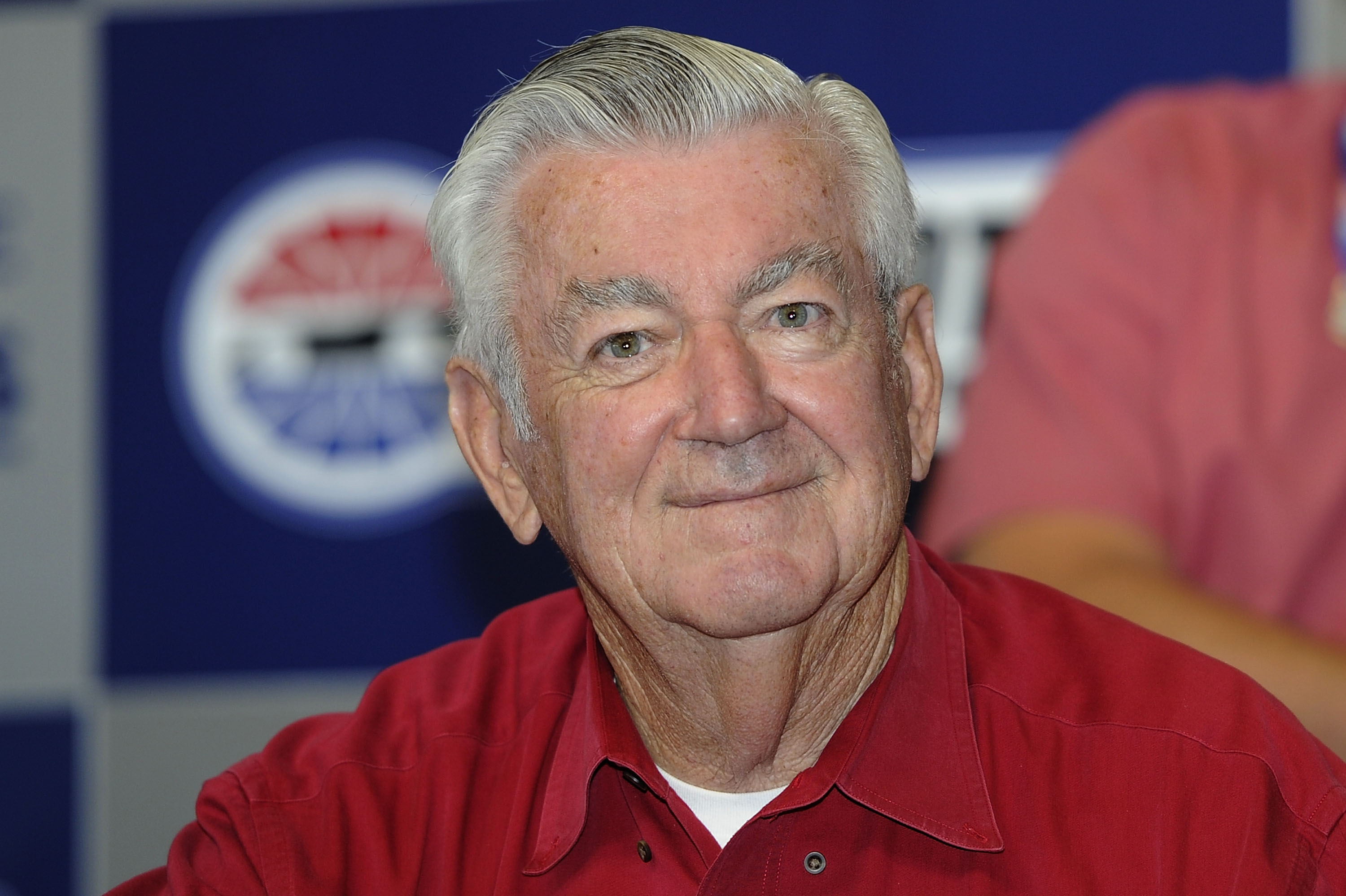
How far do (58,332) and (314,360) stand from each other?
19.9 inches

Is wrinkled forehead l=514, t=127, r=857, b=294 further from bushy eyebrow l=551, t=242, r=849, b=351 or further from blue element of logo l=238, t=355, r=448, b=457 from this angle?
blue element of logo l=238, t=355, r=448, b=457

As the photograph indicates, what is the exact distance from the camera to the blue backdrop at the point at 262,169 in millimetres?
2445

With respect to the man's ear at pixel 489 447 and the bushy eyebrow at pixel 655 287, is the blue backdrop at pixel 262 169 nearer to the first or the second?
the man's ear at pixel 489 447

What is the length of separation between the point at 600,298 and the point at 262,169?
5.38 ft

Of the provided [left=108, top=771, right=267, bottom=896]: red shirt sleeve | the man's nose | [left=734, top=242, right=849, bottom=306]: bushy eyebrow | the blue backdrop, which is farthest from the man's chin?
the blue backdrop

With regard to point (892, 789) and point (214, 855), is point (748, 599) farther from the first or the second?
point (214, 855)

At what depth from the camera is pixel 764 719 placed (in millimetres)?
1206

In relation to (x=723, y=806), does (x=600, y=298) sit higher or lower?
Result: higher

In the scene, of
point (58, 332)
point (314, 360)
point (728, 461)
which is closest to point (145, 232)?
point (58, 332)

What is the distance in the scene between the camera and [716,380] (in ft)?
3.57

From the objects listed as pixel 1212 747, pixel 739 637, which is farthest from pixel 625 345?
pixel 1212 747

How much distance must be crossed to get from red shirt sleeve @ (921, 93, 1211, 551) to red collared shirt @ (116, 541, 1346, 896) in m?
0.57

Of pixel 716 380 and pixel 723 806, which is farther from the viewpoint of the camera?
pixel 723 806

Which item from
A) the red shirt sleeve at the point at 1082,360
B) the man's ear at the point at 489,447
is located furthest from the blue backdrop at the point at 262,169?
the man's ear at the point at 489,447
